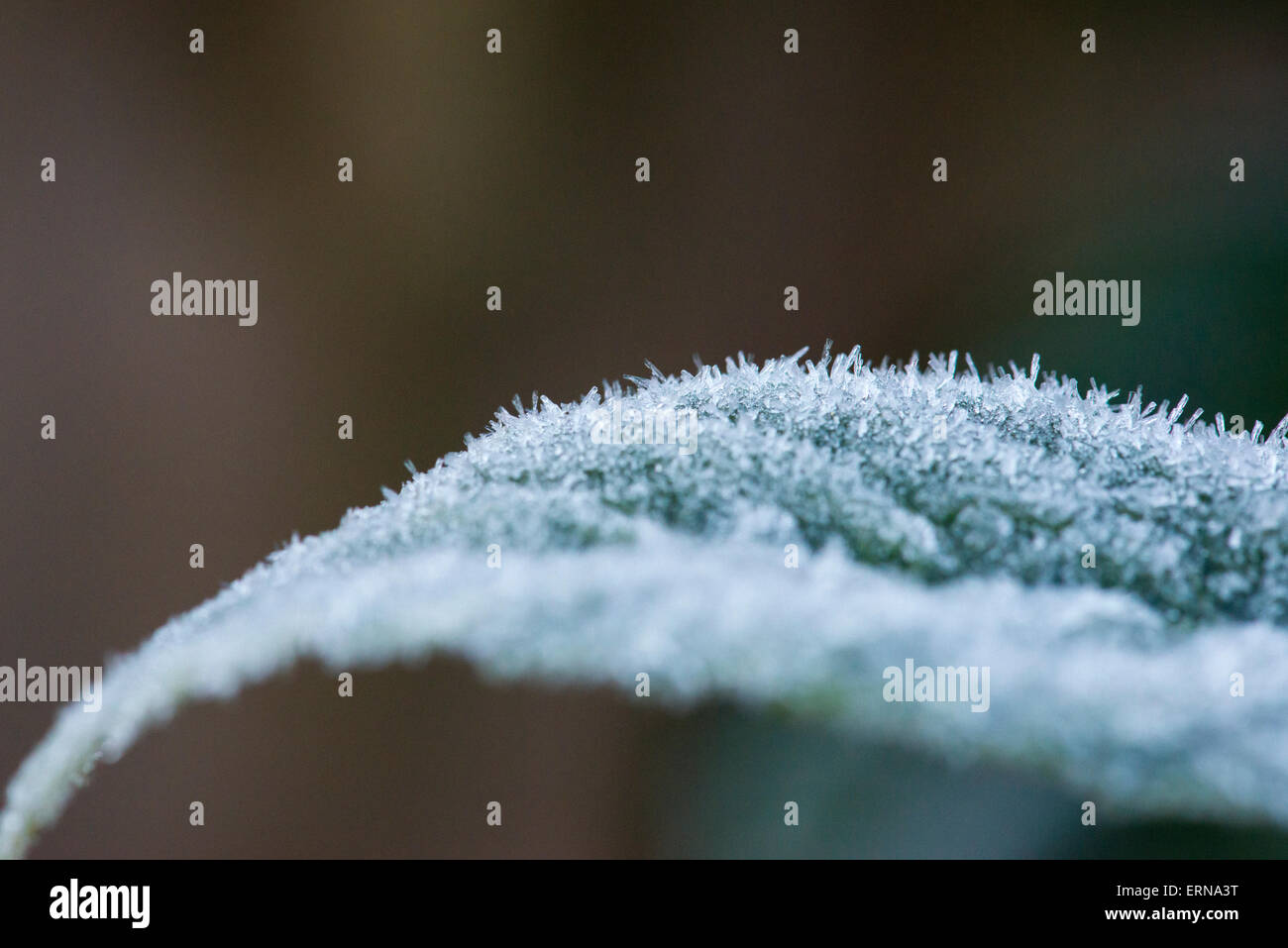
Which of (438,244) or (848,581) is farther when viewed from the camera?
(438,244)

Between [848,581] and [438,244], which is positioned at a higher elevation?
[438,244]

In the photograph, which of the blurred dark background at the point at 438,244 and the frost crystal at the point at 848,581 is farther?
the blurred dark background at the point at 438,244

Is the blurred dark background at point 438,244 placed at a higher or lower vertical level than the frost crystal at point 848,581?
higher

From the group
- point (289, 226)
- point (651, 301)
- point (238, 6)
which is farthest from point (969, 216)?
point (238, 6)
